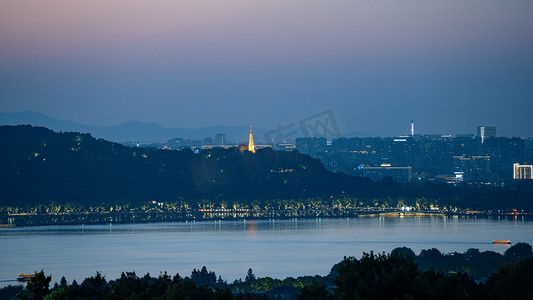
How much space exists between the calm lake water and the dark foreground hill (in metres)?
16.6

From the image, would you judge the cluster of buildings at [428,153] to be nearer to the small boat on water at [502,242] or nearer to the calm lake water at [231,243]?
the calm lake water at [231,243]

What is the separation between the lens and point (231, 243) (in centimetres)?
6469

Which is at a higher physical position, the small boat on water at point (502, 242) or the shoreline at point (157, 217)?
the shoreline at point (157, 217)

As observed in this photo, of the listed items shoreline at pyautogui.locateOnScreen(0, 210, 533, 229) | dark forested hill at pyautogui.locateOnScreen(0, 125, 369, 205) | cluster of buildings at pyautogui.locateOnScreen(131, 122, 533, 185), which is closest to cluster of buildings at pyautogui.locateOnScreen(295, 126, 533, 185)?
cluster of buildings at pyautogui.locateOnScreen(131, 122, 533, 185)

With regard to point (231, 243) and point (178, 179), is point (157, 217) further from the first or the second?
point (231, 243)

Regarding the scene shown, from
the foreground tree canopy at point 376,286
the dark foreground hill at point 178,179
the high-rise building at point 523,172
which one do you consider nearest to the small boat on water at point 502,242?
the foreground tree canopy at point 376,286

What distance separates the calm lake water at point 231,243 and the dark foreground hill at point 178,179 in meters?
16.6

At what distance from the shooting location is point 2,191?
105 meters

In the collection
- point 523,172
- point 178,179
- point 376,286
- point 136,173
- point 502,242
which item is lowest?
point 502,242

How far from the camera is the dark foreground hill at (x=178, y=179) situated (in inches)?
4188

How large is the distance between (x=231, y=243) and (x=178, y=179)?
5610 centimetres

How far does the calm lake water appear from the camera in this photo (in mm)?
49459

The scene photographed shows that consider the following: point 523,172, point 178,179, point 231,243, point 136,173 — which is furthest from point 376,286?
point 523,172

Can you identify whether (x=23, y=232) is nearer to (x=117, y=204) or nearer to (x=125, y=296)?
(x=117, y=204)
